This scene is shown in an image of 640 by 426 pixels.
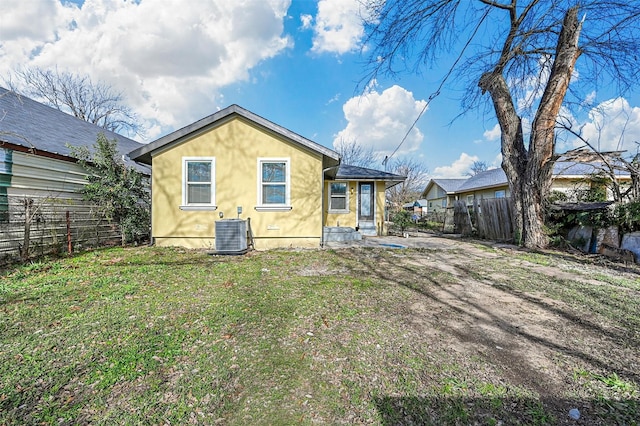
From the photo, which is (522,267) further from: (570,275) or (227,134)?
(227,134)

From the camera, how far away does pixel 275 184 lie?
7812mm

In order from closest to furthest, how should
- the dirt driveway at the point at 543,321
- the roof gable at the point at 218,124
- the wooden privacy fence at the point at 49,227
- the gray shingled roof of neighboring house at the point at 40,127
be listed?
the dirt driveway at the point at 543,321, the wooden privacy fence at the point at 49,227, the gray shingled roof of neighboring house at the point at 40,127, the roof gable at the point at 218,124

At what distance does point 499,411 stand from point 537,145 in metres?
9.15

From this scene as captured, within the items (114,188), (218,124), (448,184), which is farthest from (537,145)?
(448,184)

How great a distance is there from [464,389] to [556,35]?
438 inches

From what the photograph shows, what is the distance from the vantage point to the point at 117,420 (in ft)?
5.37

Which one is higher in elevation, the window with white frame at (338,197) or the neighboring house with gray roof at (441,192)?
the neighboring house with gray roof at (441,192)

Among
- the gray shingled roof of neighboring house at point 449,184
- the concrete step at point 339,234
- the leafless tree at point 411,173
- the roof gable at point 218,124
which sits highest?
the leafless tree at point 411,173

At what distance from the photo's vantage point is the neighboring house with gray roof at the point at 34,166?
19.2 feet

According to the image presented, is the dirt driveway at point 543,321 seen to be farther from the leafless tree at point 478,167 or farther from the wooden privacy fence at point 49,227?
the leafless tree at point 478,167

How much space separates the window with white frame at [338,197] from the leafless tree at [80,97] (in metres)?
21.2

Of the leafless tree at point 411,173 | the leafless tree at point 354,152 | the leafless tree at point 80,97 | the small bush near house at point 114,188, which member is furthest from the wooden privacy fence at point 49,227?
the leafless tree at point 411,173

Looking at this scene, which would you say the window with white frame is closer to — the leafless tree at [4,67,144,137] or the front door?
the front door

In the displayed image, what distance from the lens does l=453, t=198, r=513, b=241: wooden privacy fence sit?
9.95 meters
